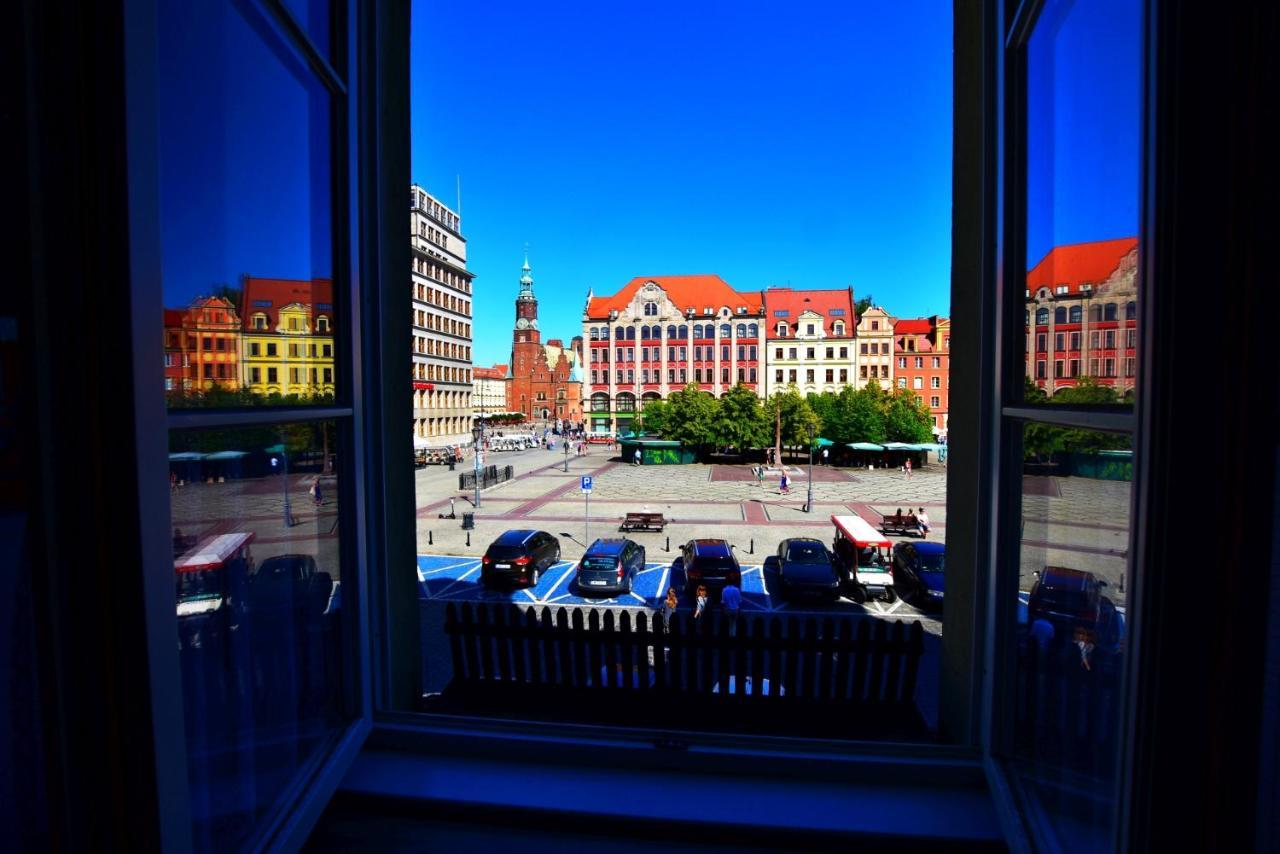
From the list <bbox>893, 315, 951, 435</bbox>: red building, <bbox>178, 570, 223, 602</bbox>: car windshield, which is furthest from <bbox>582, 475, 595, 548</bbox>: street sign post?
<bbox>893, 315, 951, 435</bbox>: red building

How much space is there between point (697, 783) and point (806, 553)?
908 cm

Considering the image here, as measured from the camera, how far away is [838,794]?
2311mm

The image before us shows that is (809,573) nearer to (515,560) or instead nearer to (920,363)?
(515,560)

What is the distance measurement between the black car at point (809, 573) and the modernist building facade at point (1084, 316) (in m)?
8.19

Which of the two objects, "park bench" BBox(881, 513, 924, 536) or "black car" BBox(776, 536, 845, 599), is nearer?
"black car" BBox(776, 536, 845, 599)

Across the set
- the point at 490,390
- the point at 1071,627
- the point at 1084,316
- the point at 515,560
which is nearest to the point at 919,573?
the point at 515,560

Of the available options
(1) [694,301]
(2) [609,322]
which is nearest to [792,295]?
(1) [694,301]

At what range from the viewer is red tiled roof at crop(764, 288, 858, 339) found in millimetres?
50375

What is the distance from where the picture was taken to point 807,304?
171ft

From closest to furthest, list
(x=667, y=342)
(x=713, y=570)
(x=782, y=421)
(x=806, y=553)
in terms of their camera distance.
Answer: (x=713, y=570) < (x=806, y=553) < (x=782, y=421) < (x=667, y=342)

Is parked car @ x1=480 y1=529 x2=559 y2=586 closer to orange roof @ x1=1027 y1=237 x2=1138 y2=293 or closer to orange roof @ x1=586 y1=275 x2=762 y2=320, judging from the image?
orange roof @ x1=1027 y1=237 x2=1138 y2=293

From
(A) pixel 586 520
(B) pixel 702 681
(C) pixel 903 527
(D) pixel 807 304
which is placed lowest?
(A) pixel 586 520

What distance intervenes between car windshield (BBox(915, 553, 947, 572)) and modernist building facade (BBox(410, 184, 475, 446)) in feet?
76.9
